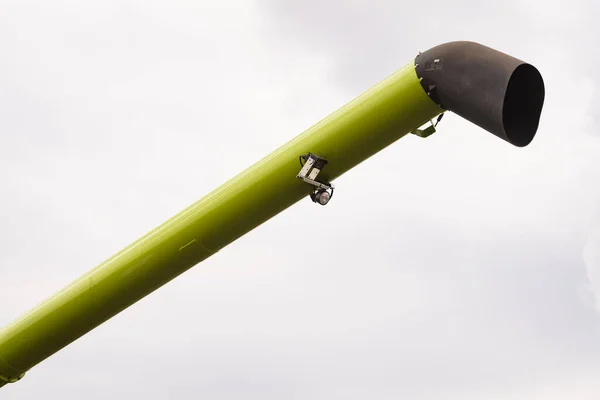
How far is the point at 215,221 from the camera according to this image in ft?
53.2

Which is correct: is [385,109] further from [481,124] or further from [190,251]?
[190,251]

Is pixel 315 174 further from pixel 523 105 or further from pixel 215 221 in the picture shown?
pixel 523 105

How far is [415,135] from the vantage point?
15.3 m

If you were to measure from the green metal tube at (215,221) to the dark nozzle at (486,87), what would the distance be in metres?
0.34

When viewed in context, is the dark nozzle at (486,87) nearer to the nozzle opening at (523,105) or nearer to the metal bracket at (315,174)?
the nozzle opening at (523,105)

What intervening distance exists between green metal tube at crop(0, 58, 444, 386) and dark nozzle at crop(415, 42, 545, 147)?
338 mm

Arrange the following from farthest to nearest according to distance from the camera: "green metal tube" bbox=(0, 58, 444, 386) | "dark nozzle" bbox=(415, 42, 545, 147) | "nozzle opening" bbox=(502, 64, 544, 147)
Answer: "green metal tube" bbox=(0, 58, 444, 386), "nozzle opening" bbox=(502, 64, 544, 147), "dark nozzle" bbox=(415, 42, 545, 147)

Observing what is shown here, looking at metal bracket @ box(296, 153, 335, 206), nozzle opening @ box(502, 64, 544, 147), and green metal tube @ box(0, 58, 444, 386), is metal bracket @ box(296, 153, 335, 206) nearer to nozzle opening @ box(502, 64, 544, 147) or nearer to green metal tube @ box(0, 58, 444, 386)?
green metal tube @ box(0, 58, 444, 386)

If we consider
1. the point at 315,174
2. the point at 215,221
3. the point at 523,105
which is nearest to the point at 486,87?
the point at 523,105

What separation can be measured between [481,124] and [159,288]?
6417 mm

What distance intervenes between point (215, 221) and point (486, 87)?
5.00 meters

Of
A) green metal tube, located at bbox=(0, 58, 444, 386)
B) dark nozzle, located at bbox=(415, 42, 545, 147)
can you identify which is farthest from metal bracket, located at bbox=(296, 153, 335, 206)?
dark nozzle, located at bbox=(415, 42, 545, 147)

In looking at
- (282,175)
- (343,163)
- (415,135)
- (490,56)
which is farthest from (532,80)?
(282,175)

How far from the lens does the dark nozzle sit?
44.8 feet
